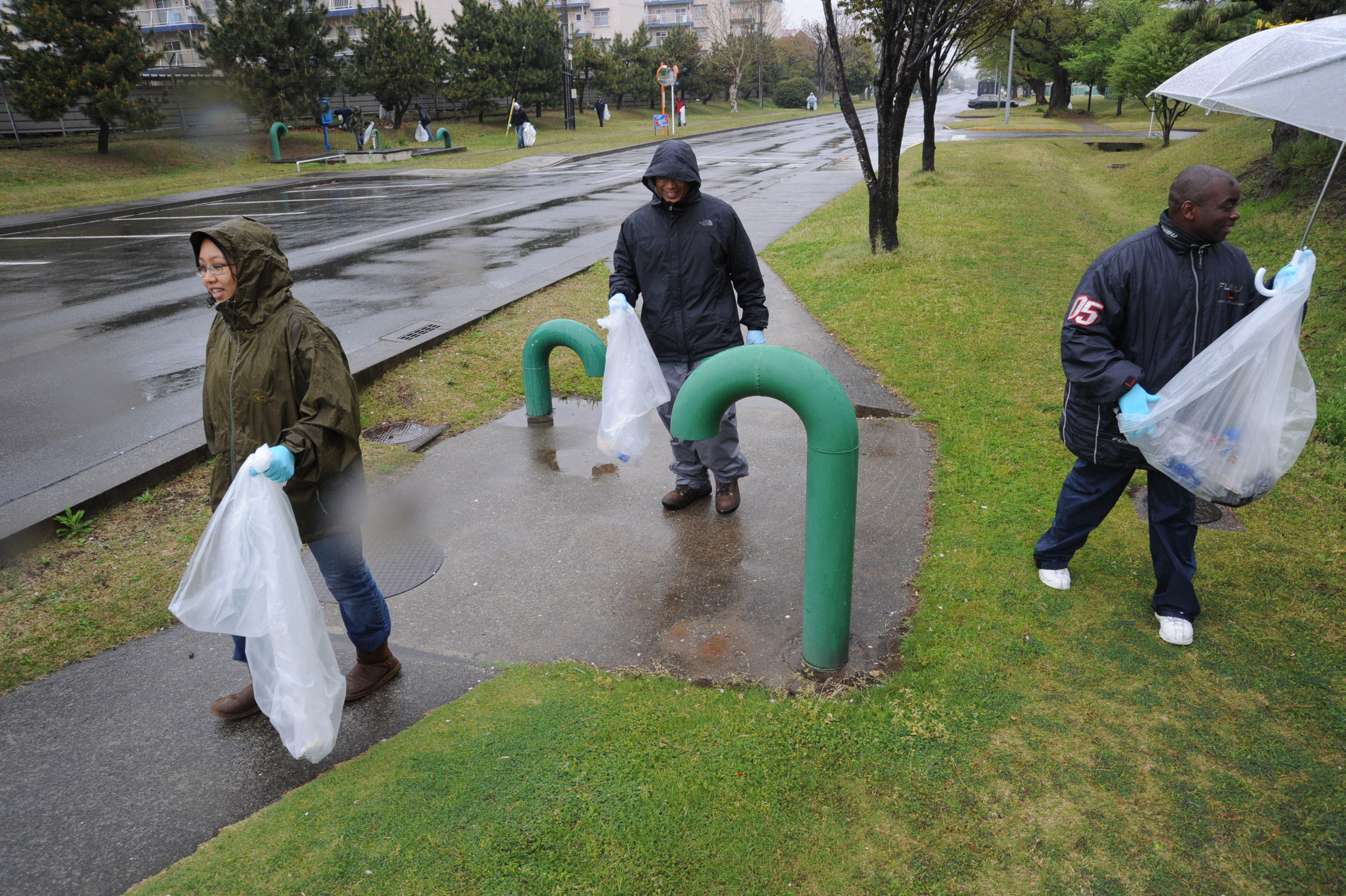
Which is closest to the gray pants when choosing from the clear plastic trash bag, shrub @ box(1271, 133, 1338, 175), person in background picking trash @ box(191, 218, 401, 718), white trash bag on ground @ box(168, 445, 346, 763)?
the clear plastic trash bag

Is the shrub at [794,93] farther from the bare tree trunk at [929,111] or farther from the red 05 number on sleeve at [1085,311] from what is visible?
the red 05 number on sleeve at [1085,311]

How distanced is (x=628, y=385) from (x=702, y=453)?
59 cm

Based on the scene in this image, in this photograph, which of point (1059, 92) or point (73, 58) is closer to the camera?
point (73, 58)

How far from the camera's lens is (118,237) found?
14.2 meters

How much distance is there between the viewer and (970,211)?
1325 cm

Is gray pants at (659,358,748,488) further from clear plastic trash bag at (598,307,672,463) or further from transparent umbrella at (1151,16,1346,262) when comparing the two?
transparent umbrella at (1151,16,1346,262)

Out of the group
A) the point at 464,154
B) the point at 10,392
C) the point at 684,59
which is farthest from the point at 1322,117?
the point at 684,59

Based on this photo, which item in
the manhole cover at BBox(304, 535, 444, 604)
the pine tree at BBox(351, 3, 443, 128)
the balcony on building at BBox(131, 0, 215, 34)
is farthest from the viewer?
Answer: the balcony on building at BBox(131, 0, 215, 34)

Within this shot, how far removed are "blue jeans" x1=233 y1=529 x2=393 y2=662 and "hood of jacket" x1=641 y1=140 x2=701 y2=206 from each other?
2158 mm

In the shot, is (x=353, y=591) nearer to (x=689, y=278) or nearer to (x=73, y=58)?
(x=689, y=278)

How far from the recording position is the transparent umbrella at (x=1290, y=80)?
3.76m

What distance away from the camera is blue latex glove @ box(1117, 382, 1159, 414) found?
308cm

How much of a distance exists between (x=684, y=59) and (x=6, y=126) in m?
41.3

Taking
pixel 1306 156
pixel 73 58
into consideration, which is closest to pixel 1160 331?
pixel 1306 156
